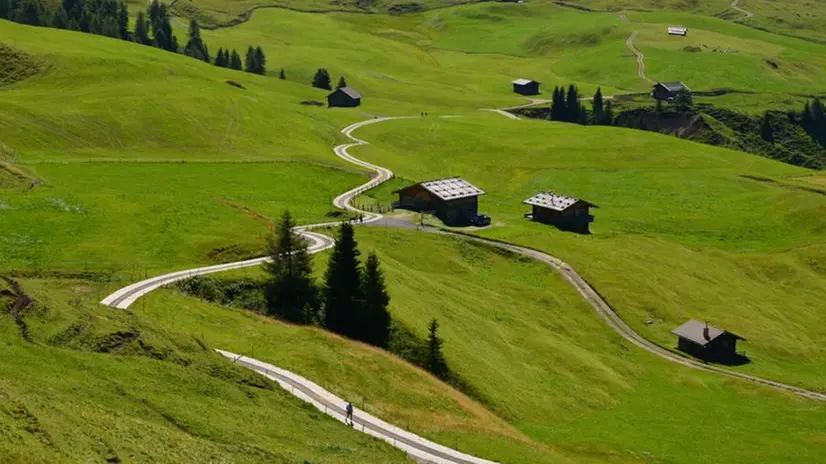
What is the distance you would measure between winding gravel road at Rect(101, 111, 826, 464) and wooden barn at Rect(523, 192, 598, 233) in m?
22.3

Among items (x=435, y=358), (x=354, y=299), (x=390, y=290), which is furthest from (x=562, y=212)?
(x=435, y=358)

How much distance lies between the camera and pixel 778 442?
7600cm

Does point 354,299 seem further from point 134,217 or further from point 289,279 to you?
point 134,217

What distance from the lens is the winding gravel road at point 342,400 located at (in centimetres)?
5719

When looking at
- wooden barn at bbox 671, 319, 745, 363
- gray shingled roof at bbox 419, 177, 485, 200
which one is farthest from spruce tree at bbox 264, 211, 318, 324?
gray shingled roof at bbox 419, 177, 485, 200

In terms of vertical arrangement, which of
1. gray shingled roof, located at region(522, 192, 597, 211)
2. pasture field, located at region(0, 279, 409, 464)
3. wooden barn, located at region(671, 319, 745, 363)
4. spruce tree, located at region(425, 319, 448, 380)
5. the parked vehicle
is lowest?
wooden barn, located at region(671, 319, 745, 363)

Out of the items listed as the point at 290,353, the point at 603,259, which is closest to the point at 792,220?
the point at 603,259

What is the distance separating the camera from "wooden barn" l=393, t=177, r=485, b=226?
133 m

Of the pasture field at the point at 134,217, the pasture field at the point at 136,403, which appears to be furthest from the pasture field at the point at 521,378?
the pasture field at the point at 134,217

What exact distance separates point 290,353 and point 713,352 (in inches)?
2089

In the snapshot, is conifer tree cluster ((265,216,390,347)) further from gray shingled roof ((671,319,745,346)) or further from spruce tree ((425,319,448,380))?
gray shingled roof ((671,319,745,346))

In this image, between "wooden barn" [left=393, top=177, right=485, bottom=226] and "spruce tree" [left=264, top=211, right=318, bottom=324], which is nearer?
"spruce tree" [left=264, top=211, right=318, bottom=324]

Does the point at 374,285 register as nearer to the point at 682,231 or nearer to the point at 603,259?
the point at 603,259

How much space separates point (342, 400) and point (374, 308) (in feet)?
57.4
